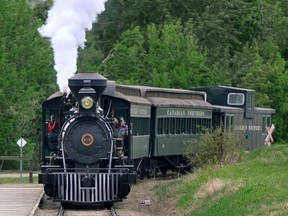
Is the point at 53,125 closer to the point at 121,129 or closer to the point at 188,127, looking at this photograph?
the point at 121,129

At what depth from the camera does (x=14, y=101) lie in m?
52.8

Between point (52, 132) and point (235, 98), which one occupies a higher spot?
point (52, 132)

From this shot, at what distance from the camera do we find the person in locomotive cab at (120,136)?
24656mm

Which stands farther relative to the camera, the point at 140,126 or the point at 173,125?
the point at 173,125

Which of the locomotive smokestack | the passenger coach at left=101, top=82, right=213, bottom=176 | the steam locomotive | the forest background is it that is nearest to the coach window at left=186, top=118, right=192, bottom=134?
the passenger coach at left=101, top=82, right=213, bottom=176

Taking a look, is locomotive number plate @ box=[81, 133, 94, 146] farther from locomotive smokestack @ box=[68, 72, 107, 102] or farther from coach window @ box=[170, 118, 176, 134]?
coach window @ box=[170, 118, 176, 134]

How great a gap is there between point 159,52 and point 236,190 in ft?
132

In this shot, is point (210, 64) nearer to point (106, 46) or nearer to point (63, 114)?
point (106, 46)

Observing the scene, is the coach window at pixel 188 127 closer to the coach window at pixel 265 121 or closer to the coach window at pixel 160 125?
the coach window at pixel 160 125

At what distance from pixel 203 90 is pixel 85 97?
64.3 ft

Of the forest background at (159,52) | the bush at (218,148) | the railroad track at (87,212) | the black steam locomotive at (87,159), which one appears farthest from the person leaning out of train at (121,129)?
the forest background at (159,52)

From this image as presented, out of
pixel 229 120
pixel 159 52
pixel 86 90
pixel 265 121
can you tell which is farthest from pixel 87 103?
pixel 159 52

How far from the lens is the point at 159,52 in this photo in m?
60.2

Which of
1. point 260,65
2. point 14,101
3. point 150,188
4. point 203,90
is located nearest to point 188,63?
point 260,65
